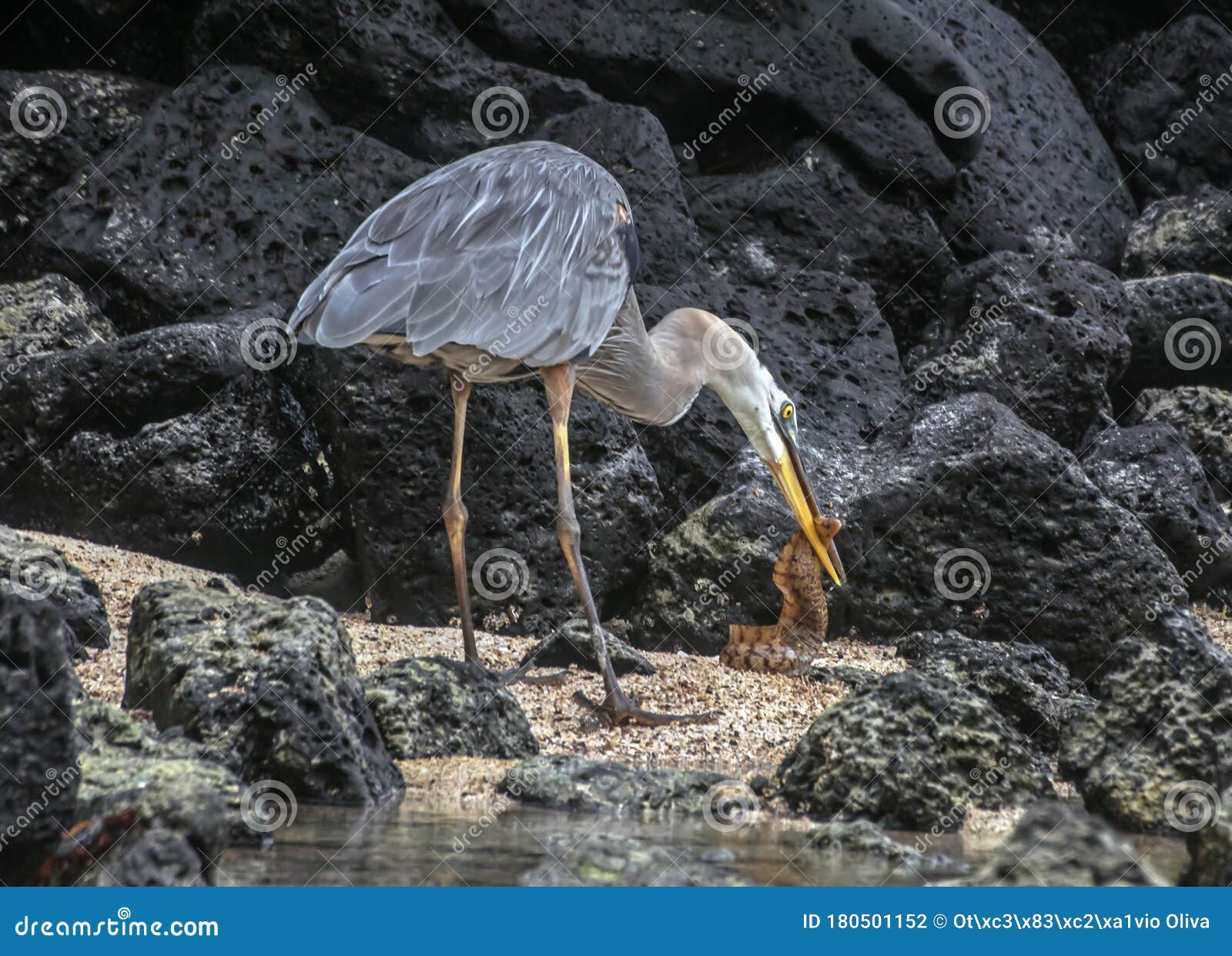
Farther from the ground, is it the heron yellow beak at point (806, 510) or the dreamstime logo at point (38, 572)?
the heron yellow beak at point (806, 510)

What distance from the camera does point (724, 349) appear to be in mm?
6879

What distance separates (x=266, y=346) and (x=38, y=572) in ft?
8.41

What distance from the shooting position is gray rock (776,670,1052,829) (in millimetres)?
4188

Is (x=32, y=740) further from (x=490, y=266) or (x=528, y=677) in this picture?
(x=490, y=266)

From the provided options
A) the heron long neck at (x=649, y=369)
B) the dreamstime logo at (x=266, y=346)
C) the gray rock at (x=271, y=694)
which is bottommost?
the gray rock at (x=271, y=694)

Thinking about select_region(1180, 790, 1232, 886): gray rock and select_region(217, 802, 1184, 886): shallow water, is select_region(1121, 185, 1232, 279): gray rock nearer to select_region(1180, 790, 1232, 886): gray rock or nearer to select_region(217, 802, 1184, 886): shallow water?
select_region(217, 802, 1184, 886): shallow water
